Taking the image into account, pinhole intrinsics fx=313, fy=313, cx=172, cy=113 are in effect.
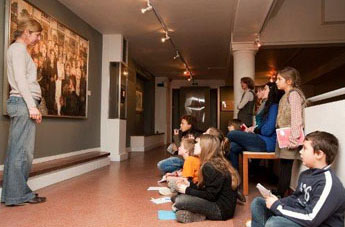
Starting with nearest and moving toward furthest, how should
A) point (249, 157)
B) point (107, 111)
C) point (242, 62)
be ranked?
1. point (249, 157)
2. point (242, 62)
3. point (107, 111)

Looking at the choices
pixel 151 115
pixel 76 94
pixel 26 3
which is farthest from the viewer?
pixel 151 115

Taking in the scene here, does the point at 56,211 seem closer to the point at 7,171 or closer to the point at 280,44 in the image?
the point at 7,171

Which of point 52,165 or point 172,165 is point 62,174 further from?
point 172,165

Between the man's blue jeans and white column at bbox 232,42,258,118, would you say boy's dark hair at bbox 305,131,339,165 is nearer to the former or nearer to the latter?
the man's blue jeans

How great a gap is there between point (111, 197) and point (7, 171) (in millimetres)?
1049

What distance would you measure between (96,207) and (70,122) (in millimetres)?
2713

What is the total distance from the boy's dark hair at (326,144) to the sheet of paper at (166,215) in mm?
1329

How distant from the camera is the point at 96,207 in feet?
9.61

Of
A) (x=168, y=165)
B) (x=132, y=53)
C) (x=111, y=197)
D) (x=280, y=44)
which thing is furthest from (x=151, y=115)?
(x=111, y=197)

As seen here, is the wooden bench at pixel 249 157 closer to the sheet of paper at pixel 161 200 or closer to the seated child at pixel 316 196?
the sheet of paper at pixel 161 200

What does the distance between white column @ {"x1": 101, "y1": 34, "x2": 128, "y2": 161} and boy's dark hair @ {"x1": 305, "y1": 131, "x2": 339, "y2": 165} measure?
513 cm

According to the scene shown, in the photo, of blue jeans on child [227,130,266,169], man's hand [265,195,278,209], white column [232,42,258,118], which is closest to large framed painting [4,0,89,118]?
blue jeans on child [227,130,266,169]

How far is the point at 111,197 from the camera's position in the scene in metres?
3.36

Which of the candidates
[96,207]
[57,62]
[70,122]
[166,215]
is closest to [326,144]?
[166,215]
